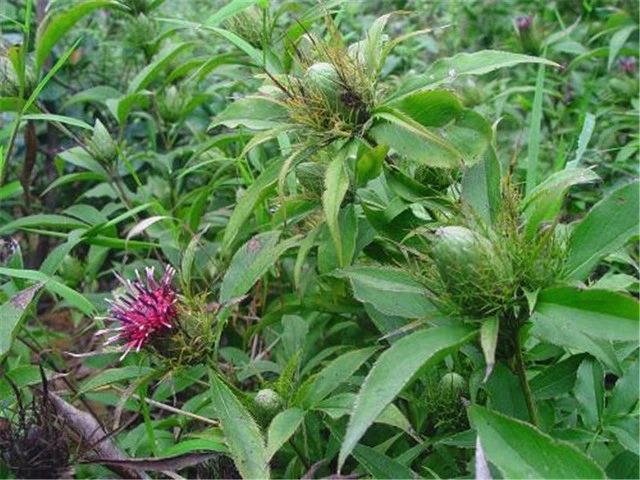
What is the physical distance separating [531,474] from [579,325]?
0.14 m

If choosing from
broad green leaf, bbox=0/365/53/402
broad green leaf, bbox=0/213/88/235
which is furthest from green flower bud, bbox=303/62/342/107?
broad green leaf, bbox=0/213/88/235

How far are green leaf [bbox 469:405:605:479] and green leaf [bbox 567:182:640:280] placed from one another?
18 centimetres

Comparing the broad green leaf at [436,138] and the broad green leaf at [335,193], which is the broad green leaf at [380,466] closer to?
the broad green leaf at [335,193]

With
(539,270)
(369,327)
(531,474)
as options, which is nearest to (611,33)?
(369,327)

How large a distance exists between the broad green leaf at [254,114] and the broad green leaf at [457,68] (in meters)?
0.14

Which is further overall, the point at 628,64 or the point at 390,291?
the point at 628,64

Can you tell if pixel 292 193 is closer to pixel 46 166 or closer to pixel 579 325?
pixel 579 325

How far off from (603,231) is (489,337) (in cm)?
19

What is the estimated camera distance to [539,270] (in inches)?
35.7

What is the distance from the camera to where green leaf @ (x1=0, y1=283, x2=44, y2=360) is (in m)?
1.14

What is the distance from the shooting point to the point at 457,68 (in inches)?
41.8

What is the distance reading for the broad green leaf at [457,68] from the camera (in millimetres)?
1040

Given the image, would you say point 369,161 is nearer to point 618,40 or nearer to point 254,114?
point 254,114

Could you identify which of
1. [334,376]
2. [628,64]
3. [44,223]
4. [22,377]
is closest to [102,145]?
[44,223]
